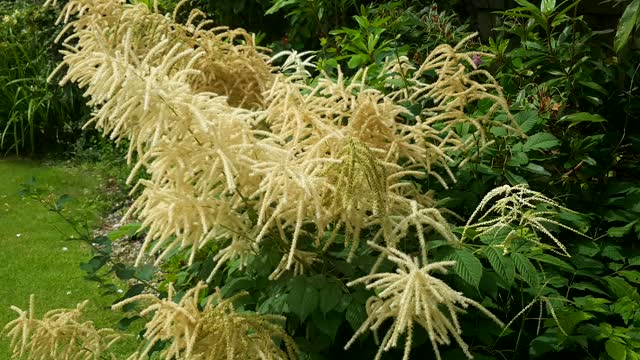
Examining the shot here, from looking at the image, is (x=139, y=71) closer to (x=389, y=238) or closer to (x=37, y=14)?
(x=389, y=238)

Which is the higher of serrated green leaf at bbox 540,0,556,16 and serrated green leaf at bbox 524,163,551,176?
serrated green leaf at bbox 540,0,556,16

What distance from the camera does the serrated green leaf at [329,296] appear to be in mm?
1849

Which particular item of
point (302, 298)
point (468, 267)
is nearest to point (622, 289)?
point (468, 267)

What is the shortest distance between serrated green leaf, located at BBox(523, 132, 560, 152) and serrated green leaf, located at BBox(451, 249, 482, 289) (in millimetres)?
728

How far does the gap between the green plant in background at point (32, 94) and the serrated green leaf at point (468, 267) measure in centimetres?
648

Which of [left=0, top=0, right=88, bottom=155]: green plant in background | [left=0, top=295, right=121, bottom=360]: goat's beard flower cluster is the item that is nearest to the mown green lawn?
[left=0, top=0, right=88, bottom=155]: green plant in background

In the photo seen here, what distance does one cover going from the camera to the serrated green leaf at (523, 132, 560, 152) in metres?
2.47

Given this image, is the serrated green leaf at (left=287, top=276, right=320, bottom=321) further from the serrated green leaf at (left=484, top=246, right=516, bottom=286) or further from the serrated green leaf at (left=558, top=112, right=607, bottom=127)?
the serrated green leaf at (left=558, top=112, right=607, bottom=127)

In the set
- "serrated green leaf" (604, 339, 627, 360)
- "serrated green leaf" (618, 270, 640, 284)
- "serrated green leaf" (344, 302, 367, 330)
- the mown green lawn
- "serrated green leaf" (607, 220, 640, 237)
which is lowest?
the mown green lawn

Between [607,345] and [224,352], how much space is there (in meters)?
1.01

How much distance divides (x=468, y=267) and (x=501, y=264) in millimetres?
120

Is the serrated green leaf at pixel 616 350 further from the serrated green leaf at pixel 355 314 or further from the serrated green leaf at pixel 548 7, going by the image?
the serrated green leaf at pixel 548 7

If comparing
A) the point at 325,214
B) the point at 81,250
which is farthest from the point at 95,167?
the point at 325,214

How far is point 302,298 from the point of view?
186 centimetres
